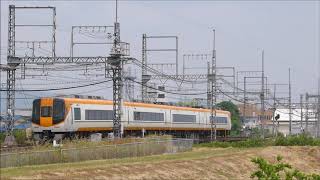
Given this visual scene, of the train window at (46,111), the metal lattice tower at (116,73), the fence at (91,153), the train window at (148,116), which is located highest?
the metal lattice tower at (116,73)

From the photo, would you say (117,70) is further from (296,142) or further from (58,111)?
(296,142)

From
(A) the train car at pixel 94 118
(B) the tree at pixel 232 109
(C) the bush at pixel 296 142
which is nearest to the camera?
(A) the train car at pixel 94 118

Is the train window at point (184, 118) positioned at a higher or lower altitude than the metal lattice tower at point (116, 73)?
lower

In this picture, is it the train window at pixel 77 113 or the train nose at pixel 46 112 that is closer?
the train nose at pixel 46 112

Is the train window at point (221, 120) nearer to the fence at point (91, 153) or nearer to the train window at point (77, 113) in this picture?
the train window at point (77, 113)

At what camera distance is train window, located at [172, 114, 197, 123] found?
68969mm

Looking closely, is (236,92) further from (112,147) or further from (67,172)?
(67,172)

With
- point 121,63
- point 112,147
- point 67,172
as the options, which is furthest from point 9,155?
point 121,63

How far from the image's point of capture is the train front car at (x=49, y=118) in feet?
161

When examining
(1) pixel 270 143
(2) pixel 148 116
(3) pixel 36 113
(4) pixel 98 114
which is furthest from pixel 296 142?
(3) pixel 36 113

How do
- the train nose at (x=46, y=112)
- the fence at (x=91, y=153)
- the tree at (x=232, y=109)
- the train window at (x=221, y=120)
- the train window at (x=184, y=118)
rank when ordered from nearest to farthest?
the fence at (x=91, y=153), the train nose at (x=46, y=112), the train window at (x=184, y=118), the train window at (x=221, y=120), the tree at (x=232, y=109)

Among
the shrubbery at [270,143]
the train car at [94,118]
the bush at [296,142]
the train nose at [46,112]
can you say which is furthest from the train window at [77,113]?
the bush at [296,142]

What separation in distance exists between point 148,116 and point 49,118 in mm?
14058

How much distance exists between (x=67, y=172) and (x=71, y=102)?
22.3 m
